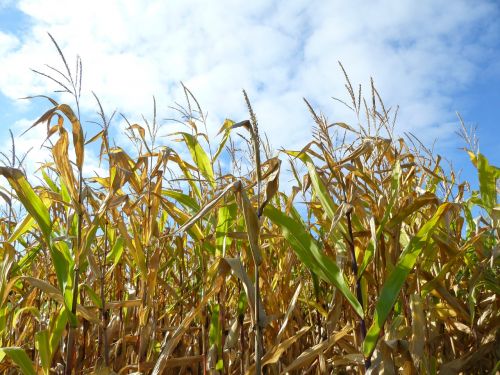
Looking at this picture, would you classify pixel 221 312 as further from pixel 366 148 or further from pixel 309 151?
pixel 366 148

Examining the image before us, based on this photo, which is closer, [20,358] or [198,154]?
[20,358]

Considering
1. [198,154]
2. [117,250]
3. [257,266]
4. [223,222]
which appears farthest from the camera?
[198,154]

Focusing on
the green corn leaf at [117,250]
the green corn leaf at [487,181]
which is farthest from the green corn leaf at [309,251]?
the green corn leaf at [487,181]

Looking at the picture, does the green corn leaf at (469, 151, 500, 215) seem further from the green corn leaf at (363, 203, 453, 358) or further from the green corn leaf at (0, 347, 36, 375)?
the green corn leaf at (0, 347, 36, 375)

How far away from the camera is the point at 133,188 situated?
218 centimetres

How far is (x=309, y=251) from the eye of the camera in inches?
63.7

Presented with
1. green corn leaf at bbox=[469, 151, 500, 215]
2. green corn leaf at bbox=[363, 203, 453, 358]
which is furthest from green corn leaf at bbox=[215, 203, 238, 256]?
green corn leaf at bbox=[469, 151, 500, 215]

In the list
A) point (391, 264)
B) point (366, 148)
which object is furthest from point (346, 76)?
point (391, 264)

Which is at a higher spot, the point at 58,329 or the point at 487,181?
the point at 487,181

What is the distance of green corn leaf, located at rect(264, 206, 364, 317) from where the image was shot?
62.3 inches

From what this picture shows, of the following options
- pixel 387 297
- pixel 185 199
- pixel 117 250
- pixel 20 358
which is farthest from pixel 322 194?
pixel 20 358

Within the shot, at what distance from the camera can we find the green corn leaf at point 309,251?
158cm

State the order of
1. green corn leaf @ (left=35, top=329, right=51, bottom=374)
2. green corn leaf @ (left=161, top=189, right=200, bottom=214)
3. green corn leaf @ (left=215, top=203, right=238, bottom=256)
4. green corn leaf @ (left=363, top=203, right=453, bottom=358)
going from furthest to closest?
1. green corn leaf @ (left=161, top=189, right=200, bottom=214)
2. green corn leaf @ (left=215, top=203, right=238, bottom=256)
3. green corn leaf @ (left=35, top=329, right=51, bottom=374)
4. green corn leaf @ (left=363, top=203, right=453, bottom=358)

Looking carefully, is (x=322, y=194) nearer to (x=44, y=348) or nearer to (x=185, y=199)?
(x=185, y=199)
